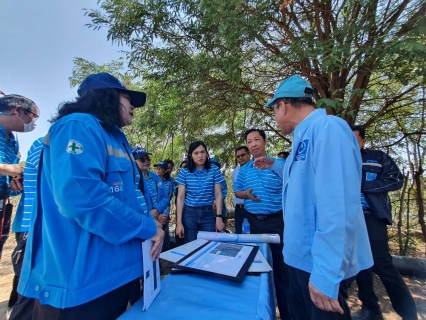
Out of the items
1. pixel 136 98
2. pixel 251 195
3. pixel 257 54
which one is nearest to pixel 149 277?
pixel 136 98

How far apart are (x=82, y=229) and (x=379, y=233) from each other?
280 cm

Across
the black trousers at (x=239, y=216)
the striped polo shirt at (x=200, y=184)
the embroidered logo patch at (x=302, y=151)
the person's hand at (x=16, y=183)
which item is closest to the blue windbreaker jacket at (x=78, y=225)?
the embroidered logo patch at (x=302, y=151)

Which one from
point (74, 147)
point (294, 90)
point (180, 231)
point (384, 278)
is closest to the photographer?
point (74, 147)

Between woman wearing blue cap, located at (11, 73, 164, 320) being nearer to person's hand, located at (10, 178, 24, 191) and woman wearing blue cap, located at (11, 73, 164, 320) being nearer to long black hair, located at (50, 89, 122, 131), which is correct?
long black hair, located at (50, 89, 122, 131)

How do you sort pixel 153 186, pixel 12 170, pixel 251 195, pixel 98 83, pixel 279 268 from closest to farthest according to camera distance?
pixel 98 83 → pixel 12 170 → pixel 279 268 → pixel 251 195 → pixel 153 186

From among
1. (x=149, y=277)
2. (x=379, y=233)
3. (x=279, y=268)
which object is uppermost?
(x=149, y=277)

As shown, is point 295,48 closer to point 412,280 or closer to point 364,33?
point 364,33

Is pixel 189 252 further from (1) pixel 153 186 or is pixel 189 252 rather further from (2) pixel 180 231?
(1) pixel 153 186

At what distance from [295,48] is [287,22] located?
5.05ft

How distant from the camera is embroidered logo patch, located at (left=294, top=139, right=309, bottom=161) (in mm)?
1206

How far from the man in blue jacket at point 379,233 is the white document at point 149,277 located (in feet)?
7.83

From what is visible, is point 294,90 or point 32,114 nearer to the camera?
point 294,90

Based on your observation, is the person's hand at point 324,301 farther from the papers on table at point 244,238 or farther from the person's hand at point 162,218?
the person's hand at point 162,218

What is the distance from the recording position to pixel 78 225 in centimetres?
92
